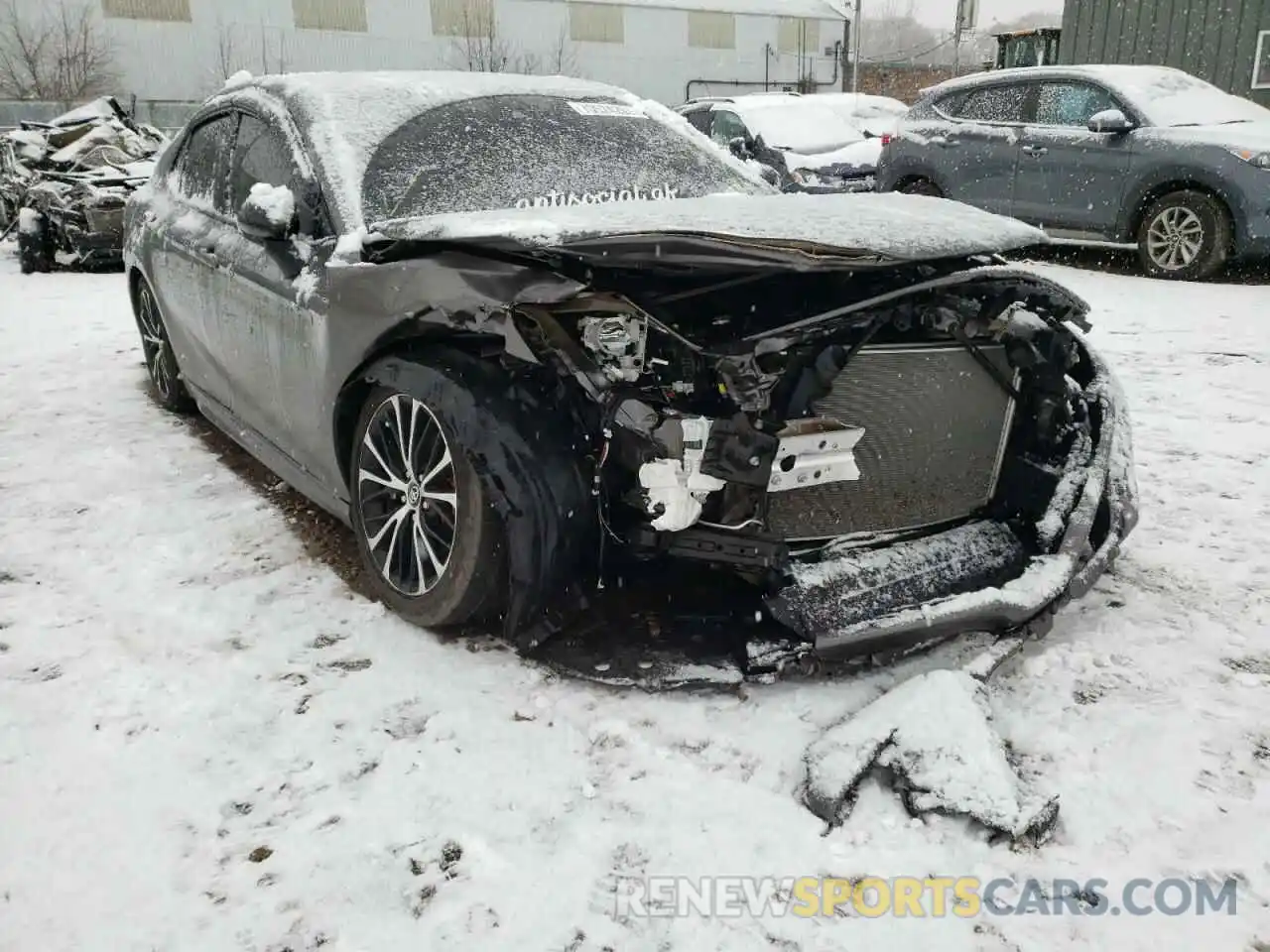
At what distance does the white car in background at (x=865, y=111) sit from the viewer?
1164cm

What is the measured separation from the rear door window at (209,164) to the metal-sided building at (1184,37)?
13.7 m

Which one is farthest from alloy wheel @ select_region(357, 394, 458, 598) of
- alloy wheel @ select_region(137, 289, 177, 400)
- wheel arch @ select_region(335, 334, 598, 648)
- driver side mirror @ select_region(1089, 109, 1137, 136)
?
driver side mirror @ select_region(1089, 109, 1137, 136)

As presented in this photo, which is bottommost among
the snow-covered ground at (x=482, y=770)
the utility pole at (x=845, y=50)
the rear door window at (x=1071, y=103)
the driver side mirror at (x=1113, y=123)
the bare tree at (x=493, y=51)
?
the snow-covered ground at (x=482, y=770)

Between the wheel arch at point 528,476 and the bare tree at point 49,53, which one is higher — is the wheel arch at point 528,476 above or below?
below

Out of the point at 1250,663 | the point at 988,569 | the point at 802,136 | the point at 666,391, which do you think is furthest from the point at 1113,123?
the point at 666,391

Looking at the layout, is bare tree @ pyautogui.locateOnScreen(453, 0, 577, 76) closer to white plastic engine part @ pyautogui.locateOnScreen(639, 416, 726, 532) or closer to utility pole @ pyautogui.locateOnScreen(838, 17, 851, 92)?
utility pole @ pyautogui.locateOnScreen(838, 17, 851, 92)

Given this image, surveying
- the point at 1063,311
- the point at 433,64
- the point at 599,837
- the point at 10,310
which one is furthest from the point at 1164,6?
the point at 433,64

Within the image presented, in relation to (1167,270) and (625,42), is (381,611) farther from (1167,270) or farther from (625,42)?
(625,42)

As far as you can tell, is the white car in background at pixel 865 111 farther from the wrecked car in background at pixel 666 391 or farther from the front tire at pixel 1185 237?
the wrecked car in background at pixel 666 391

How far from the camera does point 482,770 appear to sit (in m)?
2.21

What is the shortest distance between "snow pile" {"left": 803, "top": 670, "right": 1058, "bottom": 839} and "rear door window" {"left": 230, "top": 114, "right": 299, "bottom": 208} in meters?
2.40

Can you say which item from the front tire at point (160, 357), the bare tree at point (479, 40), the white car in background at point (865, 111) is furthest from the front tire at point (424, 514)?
the bare tree at point (479, 40)

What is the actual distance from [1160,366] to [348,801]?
16.6 ft

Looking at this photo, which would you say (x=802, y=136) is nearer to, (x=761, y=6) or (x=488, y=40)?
(x=488, y=40)
